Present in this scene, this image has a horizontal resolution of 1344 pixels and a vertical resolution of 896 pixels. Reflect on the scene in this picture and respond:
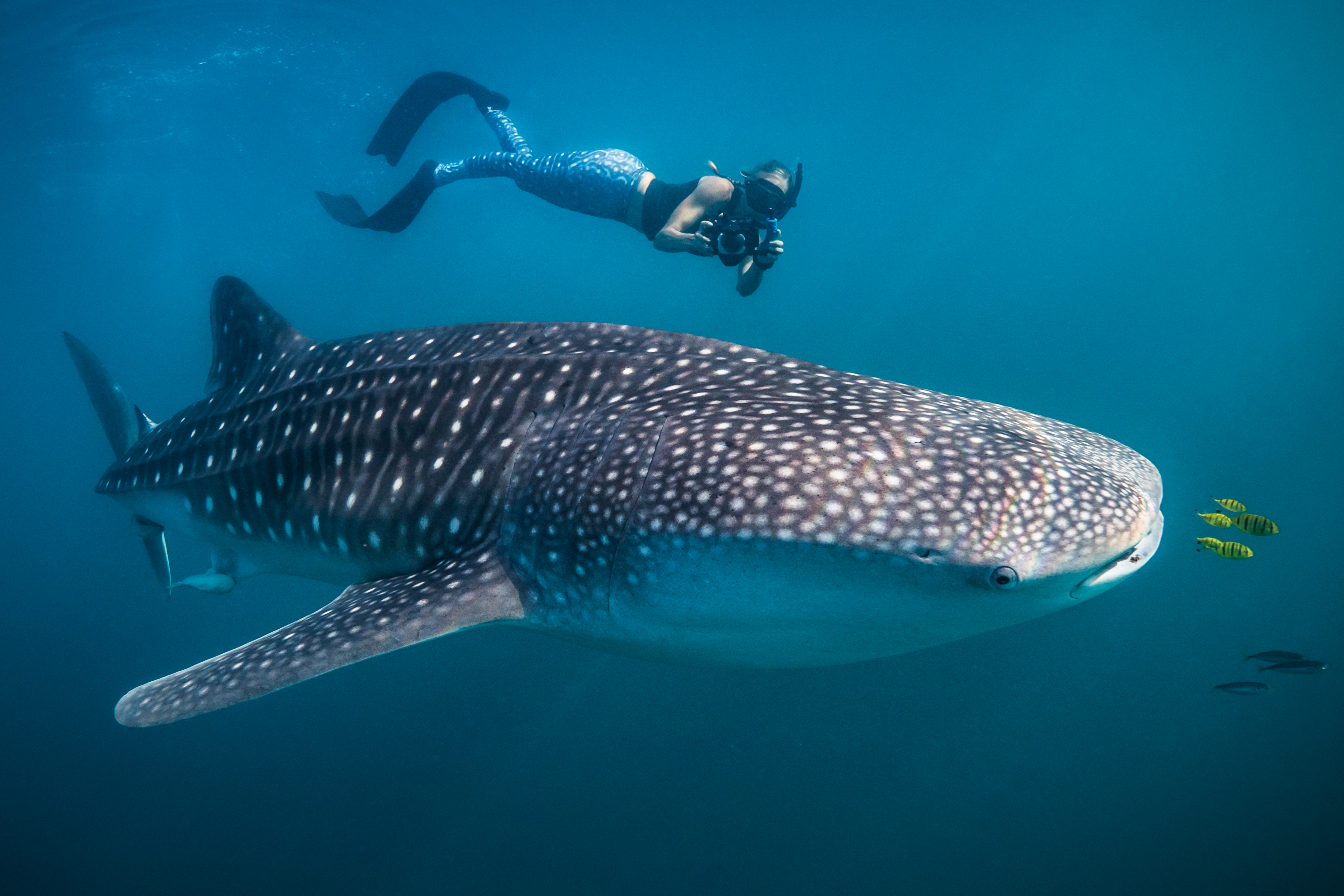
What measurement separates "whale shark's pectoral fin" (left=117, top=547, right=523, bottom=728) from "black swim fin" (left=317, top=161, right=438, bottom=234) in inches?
455

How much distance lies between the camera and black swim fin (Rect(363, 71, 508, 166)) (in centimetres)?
1327

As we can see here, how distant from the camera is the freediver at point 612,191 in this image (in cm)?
846

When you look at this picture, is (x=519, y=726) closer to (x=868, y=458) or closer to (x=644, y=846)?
(x=644, y=846)

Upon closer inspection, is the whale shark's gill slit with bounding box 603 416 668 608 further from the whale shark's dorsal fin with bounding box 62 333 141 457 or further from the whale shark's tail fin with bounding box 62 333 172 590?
the whale shark's dorsal fin with bounding box 62 333 141 457

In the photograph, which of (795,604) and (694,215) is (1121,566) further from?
(694,215)

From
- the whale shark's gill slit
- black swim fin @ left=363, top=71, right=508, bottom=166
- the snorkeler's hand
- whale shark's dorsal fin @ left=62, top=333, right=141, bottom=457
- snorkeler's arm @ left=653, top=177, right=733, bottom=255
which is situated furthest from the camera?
black swim fin @ left=363, top=71, right=508, bottom=166

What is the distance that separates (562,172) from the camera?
11.5m

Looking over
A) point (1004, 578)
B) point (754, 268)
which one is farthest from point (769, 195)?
point (1004, 578)

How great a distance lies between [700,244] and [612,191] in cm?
321

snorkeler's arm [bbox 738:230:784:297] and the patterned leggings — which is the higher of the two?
the patterned leggings

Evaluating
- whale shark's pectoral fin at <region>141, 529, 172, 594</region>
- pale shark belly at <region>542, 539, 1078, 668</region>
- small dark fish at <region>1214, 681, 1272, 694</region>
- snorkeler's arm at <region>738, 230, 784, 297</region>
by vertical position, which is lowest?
whale shark's pectoral fin at <region>141, 529, 172, 594</region>

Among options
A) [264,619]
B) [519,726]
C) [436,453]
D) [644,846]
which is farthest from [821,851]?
[264,619]

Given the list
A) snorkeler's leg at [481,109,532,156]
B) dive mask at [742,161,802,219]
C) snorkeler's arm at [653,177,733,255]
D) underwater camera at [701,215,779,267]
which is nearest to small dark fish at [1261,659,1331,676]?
underwater camera at [701,215,779,267]

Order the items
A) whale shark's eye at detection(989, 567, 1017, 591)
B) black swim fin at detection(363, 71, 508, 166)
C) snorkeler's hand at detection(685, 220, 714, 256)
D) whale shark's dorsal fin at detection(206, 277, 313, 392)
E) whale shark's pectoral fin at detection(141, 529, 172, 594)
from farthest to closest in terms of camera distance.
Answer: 1. black swim fin at detection(363, 71, 508, 166)
2. snorkeler's hand at detection(685, 220, 714, 256)
3. whale shark's pectoral fin at detection(141, 529, 172, 594)
4. whale shark's dorsal fin at detection(206, 277, 313, 392)
5. whale shark's eye at detection(989, 567, 1017, 591)
